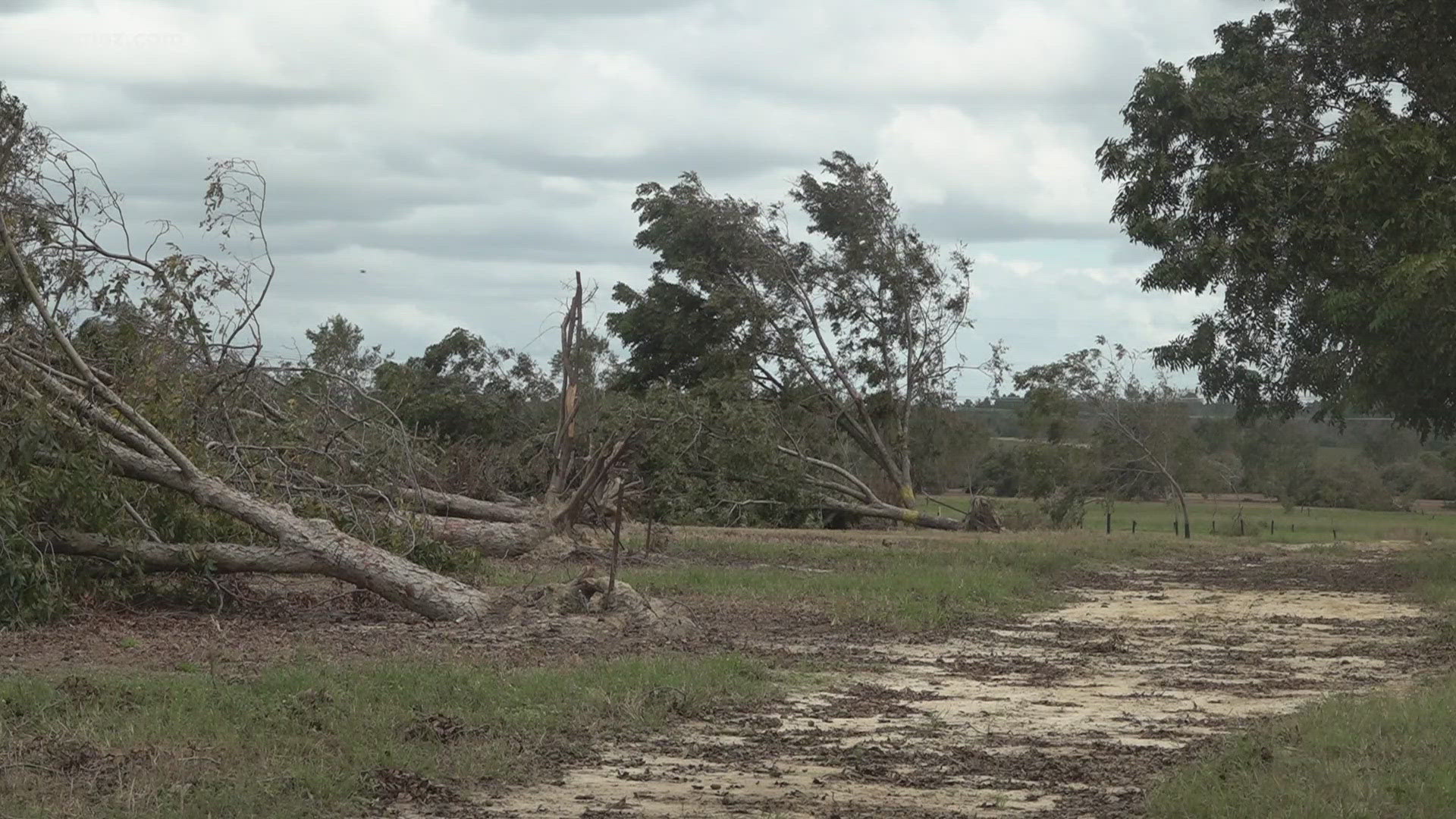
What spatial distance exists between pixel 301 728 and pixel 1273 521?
37688 millimetres

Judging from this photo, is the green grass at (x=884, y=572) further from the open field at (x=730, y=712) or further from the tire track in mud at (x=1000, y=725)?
the tire track in mud at (x=1000, y=725)

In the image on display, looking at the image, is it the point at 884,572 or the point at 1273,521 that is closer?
the point at 884,572

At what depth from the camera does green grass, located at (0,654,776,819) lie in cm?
636

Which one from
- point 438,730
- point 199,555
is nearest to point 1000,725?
point 438,730

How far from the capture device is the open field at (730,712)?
656 centimetres

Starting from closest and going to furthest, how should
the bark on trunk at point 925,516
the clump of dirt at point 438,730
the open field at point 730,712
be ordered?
the open field at point 730,712, the clump of dirt at point 438,730, the bark on trunk at point 925,516

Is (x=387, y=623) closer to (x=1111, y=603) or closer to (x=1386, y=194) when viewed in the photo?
(x=1111, y=603)

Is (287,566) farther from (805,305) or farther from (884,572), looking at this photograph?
(805,305)

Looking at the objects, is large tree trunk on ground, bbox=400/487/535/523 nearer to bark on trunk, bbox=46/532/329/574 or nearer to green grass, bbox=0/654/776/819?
bark on trunk, bbox=46/532/329/574

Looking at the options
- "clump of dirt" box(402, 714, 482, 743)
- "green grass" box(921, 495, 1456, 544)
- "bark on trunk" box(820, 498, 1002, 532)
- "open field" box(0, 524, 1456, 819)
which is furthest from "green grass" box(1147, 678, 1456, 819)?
"green grass" box(921, 495, 1456, 544)

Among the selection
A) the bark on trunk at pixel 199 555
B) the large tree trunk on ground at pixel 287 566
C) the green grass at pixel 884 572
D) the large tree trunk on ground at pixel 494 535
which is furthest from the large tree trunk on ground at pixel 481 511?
the bark on trunk at pixel 199 555

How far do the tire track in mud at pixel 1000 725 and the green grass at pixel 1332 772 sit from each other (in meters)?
0.32

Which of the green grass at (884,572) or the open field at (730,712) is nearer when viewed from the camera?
the open field at (730,712)

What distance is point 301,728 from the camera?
7414 millimetres
